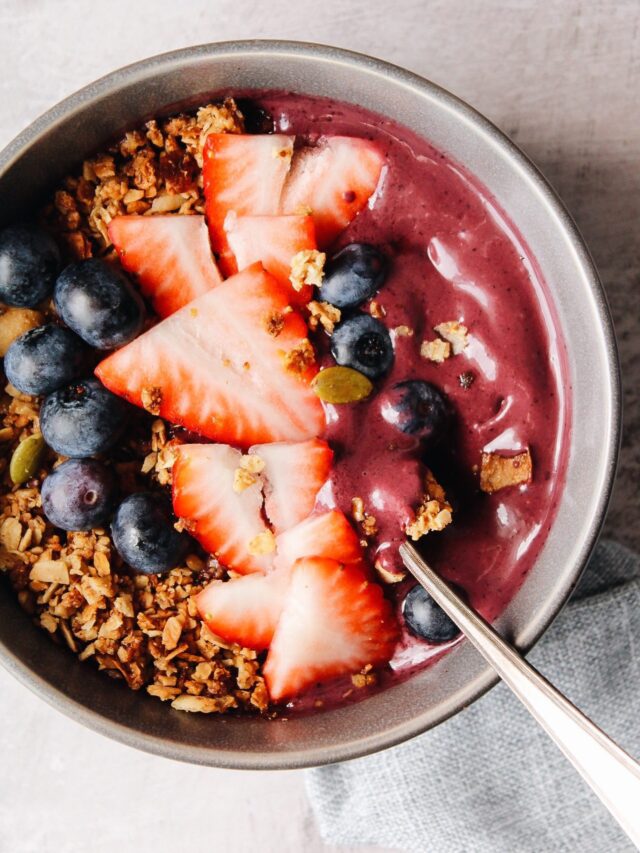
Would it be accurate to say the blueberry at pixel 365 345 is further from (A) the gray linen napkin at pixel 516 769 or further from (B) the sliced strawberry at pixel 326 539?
(A) the gray linen napkin at pixel 516 769

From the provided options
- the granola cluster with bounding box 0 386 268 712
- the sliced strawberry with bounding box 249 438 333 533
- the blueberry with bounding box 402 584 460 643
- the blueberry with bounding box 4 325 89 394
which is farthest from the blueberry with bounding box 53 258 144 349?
the blueberry with bounding box 402 584 460 643

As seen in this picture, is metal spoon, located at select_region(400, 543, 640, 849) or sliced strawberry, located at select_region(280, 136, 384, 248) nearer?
metal spoon, located at select_region(400, 543, 640, 849)

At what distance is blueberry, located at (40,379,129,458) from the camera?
1.43 metres

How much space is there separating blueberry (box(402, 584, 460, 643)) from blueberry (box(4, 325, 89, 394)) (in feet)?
2.07

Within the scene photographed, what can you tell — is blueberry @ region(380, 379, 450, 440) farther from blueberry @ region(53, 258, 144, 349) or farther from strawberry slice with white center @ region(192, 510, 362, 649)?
blueberry @ region(53, 258, 144, 349)

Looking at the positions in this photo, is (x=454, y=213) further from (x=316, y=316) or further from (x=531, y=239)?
(x=316, y=316)

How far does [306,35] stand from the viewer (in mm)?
1678

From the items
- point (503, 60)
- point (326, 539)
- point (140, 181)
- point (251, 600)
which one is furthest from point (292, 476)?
point (503, 60)

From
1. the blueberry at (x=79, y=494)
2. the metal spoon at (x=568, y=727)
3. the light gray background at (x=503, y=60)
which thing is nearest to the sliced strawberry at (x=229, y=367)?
the blueberry at (x=79, y=494)

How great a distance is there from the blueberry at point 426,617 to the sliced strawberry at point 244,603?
200mm

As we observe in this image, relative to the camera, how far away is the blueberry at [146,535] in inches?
57.0

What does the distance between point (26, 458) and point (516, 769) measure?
1.03 metres

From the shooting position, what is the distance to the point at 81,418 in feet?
A: 4.68

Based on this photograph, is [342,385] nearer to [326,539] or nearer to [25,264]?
[326,539]
